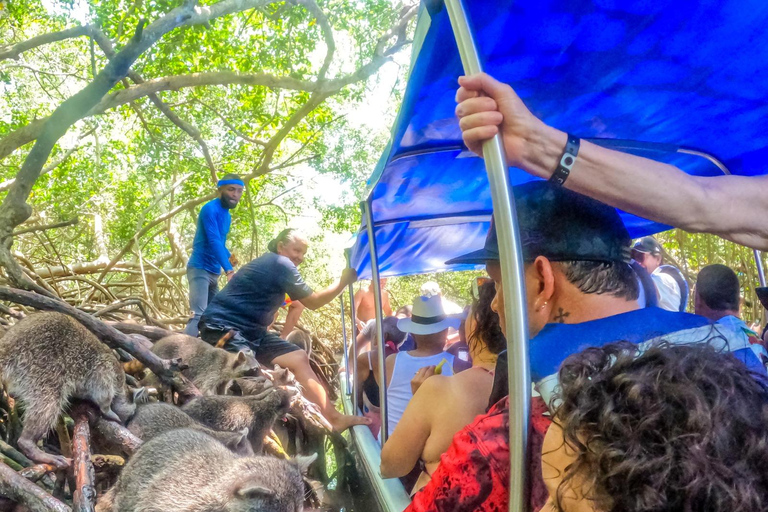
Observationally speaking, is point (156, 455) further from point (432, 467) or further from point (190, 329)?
point (190, 329)

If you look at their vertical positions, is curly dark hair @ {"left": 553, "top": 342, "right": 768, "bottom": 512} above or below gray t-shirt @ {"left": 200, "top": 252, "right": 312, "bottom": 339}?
below

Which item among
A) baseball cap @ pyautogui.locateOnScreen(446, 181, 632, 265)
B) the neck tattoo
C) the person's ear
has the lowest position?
the neck tattoo

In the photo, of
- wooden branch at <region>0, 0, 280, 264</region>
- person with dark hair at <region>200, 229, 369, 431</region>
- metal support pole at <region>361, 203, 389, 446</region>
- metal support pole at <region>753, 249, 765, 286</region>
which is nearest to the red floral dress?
metal support pole at <region>361, 203, 389, 446</region>

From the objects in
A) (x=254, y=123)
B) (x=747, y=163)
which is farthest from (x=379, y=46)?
(x=747, y=163)

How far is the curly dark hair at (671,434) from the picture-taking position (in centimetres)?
79

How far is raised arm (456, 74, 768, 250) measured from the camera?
1175 millimetres

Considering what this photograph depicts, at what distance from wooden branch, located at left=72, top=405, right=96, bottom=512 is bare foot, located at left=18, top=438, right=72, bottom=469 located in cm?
5

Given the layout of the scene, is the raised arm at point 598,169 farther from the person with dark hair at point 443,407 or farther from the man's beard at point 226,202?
the man's beard at point 226,202

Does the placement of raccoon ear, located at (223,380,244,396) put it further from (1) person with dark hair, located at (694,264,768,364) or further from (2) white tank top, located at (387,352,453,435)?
(1) person with dark hair, located at (694,264,768,364)

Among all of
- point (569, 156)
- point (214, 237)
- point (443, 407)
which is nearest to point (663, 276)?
point (443, 407)

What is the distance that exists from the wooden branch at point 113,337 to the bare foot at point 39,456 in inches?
28.9

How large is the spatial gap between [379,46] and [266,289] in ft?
12.9

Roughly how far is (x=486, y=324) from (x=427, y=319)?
4.79 ft

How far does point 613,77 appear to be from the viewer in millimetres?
1882
